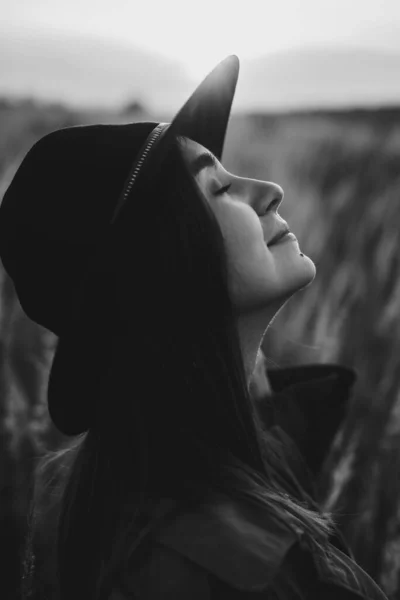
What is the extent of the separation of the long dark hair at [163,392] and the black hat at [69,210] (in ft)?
0.19

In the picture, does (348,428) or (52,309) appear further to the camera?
(348,428)

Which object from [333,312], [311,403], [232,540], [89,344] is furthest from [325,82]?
[232,540]

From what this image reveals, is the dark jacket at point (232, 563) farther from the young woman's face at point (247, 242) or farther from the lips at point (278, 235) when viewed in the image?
the lips at point (278, 235)

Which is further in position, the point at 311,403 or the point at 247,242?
the point at 311,403

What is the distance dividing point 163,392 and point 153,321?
126 mm

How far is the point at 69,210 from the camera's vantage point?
971mm

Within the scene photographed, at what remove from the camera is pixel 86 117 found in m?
2.30

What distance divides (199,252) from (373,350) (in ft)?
4.24

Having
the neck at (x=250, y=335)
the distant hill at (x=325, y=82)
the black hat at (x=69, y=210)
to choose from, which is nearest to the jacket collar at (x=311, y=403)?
the neck at (x=250, y=335)

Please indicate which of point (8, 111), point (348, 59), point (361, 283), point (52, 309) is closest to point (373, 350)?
point (361, 283)

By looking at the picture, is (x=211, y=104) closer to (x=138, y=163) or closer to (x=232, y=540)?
(x=138, y=163)

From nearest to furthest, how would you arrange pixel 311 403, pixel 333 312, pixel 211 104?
pixel 211 104, pixel 311 403, pixel 333 312

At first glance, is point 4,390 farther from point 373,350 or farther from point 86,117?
point 373,350

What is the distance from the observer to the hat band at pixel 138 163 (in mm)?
896
